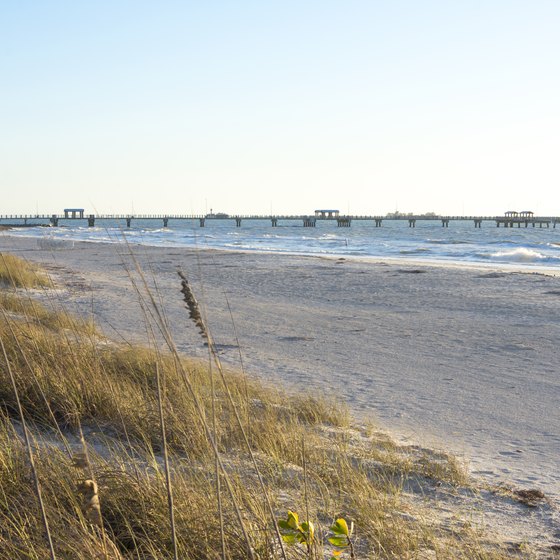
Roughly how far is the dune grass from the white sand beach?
28.2 inches

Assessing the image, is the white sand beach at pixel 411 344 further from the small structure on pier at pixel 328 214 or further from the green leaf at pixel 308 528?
the small structure on pier at pixel 328 214

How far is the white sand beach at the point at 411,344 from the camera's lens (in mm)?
5520

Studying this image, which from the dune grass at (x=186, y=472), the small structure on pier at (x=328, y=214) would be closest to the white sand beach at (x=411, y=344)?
the dune grass at (x=186, y=472)

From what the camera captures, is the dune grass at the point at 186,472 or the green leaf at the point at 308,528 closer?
the green leaf at the point at 308,528

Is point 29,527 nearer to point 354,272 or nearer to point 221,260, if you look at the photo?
point 354,272

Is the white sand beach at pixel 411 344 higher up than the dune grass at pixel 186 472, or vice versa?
the dune grass at pixel 186 472

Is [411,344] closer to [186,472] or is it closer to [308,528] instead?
[186,472]

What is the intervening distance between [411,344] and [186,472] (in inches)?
259

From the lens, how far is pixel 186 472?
330 cm

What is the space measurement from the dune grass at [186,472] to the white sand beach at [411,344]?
0.72 meters

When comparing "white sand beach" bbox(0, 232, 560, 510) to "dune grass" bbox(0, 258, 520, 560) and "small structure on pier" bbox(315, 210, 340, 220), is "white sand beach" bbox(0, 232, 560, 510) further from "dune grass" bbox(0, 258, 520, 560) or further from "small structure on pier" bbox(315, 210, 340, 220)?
"small structure on pier" bbox(315, 210, 340, 220)

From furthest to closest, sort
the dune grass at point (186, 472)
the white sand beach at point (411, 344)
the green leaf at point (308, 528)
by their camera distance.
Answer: the white sand beach at point (411, 344) → the dune grass at point (186, 472) → the green leaf at point (308, 528)

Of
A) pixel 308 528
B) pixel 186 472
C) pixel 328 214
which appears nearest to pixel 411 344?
pixel 186 472

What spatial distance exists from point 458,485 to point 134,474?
189cm
